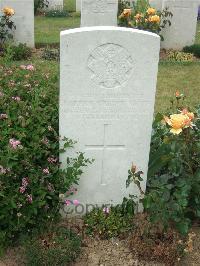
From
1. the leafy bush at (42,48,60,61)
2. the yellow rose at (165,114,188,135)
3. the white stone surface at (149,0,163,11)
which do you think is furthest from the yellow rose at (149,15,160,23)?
the yellow rose at (165,114,188,135)

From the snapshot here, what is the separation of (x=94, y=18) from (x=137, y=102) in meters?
6.55

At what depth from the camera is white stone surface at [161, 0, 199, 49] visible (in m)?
10.3

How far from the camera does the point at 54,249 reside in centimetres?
339

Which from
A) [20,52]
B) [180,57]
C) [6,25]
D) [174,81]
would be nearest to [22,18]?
[6,25]

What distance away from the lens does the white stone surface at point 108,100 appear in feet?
11.5

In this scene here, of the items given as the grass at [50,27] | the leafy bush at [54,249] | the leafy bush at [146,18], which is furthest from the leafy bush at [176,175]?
the grass at [50,27]

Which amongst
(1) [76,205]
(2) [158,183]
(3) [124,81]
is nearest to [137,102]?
(3) [124,81]

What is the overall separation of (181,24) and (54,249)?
8.07 meters

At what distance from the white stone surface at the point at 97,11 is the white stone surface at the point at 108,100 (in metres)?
6.44

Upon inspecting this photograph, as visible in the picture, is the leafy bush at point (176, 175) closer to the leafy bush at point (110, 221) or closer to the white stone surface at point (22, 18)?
the leafy bush at point (110, 221)

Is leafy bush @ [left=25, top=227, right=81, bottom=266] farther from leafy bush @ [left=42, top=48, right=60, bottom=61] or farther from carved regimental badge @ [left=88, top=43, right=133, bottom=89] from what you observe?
leafy bush @ [left=42, top=48, right=60, bottom=61]

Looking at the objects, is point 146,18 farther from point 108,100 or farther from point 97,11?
point 108,100

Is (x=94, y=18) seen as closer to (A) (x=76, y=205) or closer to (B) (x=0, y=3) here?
(B) (x=0, y=3)

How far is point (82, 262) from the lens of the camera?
3535mm
